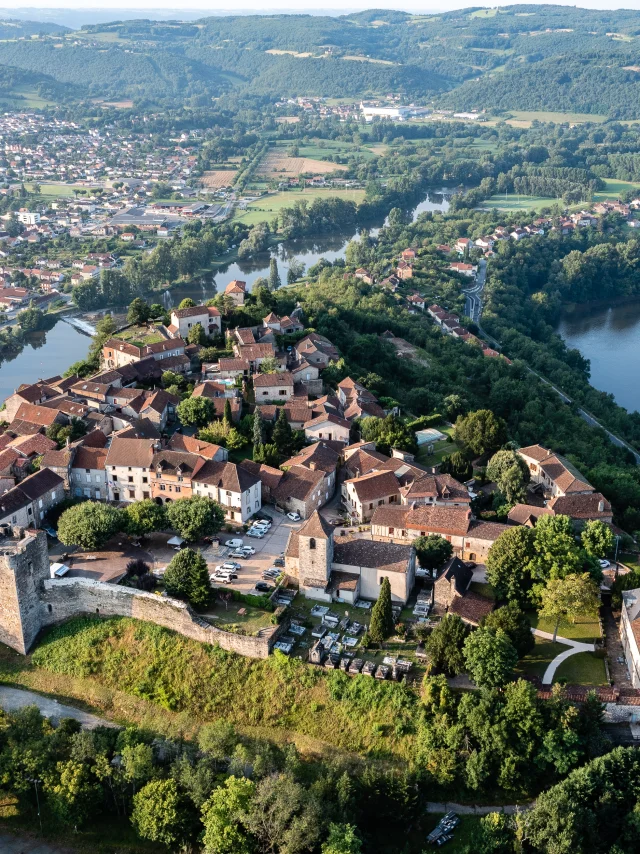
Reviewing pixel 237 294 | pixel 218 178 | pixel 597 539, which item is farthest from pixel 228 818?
pixel 218 178

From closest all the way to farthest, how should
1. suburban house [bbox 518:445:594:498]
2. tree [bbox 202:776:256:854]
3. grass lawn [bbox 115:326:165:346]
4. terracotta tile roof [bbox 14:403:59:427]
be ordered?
1. tree [bbox 202:776:256:854]
2. suburban house [bbox 518:445:594:498]
3. terracotta tile roof [bbox 14:403:59:427]
4. grass lawn [bbox 115:326:165:346]

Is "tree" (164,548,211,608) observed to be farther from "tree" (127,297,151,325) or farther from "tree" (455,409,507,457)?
"tree" (127,297,151,325)

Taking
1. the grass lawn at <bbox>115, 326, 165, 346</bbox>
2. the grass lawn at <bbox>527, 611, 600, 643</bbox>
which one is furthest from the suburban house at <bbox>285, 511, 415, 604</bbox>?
the grass lawn at <bbox>115, 326, 165, 346</bbox>

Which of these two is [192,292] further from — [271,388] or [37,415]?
[37,415]

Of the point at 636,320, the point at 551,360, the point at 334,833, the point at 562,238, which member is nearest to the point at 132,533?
the point at 334,833

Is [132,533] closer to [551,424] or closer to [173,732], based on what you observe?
[173,732]

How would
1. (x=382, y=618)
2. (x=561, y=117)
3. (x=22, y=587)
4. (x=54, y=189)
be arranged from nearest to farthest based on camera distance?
(x=382, y=618) < (x=22, y=587) < (x=54, y=189) < (x=561, y=117)
